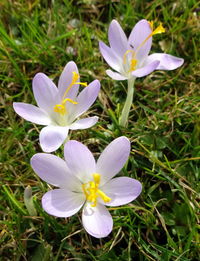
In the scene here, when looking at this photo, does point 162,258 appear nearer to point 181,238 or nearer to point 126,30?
Answer: point 181,238

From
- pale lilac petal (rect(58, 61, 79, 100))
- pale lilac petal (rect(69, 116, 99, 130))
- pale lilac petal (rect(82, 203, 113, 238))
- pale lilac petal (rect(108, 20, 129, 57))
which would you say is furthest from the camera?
pale lilac petal (rect(108, 20, 129, 57))

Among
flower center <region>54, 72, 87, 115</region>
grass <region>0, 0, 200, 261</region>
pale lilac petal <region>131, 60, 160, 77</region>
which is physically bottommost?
grass <region>0, 0, 200, 261</region>

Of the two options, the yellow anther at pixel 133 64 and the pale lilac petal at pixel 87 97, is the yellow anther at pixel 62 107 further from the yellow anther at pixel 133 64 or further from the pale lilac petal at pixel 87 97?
the yellow anther at pixel 133 64

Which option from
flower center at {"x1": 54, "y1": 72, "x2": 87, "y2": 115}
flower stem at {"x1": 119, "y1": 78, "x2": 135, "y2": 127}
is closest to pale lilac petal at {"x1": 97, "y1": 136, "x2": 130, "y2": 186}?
flower center at {"x1": 54, "y1": 72, "x2": 87, "y2": 115}

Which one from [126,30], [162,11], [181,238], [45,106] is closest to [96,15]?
[126,30]

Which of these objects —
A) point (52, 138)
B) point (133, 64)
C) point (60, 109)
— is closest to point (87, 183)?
point (52, 138)

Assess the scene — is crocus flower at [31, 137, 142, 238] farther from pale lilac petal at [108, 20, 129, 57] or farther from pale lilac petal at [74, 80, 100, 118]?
pale lilac petal at [108, 20, 129, 57]

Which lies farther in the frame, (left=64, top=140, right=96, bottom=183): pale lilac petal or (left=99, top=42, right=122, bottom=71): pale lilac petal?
(left=99, top=42, right=122, bottom=71): pale lilac petal
